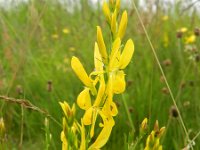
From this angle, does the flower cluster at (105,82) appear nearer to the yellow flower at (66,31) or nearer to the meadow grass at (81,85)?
the meadow grass at (81,85)

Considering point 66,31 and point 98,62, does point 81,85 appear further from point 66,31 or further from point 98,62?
point 98,62

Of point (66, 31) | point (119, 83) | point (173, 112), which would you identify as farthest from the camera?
point (66, 31)

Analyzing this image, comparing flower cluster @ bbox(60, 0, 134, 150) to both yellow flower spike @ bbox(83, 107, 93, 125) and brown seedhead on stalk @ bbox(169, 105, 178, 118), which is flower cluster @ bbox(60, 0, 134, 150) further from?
brown seedhead on stalk @ bbox(169, 105, 178, 118)

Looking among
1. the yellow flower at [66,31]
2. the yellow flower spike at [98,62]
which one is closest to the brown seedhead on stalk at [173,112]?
the yellow flower spike at [98,62]

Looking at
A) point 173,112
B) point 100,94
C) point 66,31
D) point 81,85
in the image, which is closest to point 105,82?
point 100,94

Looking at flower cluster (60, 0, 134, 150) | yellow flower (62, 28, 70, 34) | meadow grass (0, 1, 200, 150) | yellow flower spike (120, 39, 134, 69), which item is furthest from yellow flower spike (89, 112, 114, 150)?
yellow flower (62, 28, 70, 34)

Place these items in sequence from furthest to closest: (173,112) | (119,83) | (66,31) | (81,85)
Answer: (66,31)
(81,85)
(173,112)
(119,83)
